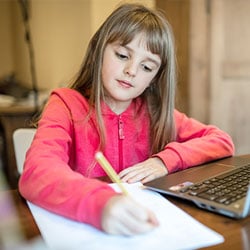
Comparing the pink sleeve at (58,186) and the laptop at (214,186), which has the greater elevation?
the pink sleeve at (58,186)

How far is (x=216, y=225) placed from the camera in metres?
0.58

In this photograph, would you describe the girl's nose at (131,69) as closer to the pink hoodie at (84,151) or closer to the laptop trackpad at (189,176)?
the pink hoodie at (84,151)

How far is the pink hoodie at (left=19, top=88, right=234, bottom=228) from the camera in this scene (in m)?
0.59

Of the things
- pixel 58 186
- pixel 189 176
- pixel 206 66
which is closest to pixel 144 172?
pixel 189 176

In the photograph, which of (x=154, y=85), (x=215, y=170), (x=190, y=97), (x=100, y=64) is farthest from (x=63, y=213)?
(x=190, y=97)

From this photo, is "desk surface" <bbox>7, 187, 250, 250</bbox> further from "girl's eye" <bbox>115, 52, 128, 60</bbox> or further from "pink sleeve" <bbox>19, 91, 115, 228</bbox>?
"girl's eye" <bbox>115, 52, 128, 60</bbox>

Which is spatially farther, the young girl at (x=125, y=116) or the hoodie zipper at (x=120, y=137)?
the hoodie zipper at (x=120, y=137)

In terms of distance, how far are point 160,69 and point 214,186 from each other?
480mm

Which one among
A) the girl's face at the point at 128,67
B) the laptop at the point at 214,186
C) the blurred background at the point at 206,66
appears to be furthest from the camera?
the blurred background at the point at 206,66

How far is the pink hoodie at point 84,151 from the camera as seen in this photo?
59 centimetres

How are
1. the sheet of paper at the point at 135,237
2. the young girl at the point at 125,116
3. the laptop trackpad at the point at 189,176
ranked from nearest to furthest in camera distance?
the sheet of paper at the point at 135,237 → the laptop trackpad at the point at 189,176 → the young girl at the point at 125,116

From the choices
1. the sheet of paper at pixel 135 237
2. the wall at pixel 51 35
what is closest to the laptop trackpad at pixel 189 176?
the sheet of paper at pixel 135 237

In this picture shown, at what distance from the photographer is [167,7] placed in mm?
2188

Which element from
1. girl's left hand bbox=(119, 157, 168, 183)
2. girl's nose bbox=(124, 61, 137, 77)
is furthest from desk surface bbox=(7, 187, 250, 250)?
girl's nose bbox=(124, 61, 137, 77)
